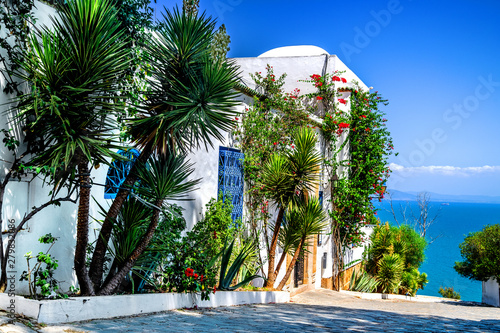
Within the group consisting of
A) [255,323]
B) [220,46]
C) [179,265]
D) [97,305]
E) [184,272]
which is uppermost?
[220,46]

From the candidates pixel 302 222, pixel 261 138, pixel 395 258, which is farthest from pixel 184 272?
pixel 395 258

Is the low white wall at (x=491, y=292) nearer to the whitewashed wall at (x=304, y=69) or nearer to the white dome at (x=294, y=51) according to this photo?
the whitewashed wall at (x=304, y=69)

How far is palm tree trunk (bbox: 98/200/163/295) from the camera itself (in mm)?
6555

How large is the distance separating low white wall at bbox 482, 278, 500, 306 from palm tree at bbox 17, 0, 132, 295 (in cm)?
1656

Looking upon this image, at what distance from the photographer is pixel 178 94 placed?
6758mm

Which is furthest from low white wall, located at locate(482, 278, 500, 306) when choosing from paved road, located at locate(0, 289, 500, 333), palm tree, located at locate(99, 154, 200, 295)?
palm tree, located at locate(99, 154, 200, 295)

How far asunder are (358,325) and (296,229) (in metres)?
4.82

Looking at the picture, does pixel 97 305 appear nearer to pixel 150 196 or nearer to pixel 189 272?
pixel 150 196

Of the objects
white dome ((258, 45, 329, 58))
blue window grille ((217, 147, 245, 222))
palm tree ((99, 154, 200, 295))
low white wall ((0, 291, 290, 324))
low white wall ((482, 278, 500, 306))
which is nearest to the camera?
low white wall ((0, 291, 290, 324))

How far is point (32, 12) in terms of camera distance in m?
6.20

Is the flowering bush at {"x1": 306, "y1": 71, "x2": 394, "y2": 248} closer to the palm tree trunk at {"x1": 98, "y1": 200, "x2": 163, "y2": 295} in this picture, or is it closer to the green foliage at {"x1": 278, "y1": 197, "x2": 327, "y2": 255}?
the green foliage at {"x1": 278, "y1": 197, "x2": 327, "y2": 255}

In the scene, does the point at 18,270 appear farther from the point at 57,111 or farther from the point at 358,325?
the point at 358,325

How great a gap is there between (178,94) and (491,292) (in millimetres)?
16382

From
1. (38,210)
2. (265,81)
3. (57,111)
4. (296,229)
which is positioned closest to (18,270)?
(38,210)
